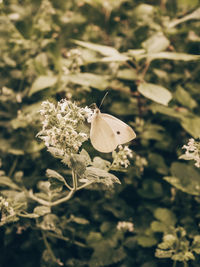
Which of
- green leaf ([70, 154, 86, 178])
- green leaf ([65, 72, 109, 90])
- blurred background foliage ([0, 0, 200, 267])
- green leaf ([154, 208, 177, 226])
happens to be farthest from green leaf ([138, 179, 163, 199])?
green leaf ([70, 154, 86, 178])

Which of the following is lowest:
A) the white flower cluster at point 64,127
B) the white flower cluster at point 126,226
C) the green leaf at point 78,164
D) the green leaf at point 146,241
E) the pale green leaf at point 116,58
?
the white flower cluster at point 126,226

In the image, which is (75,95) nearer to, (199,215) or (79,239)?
(79,239)

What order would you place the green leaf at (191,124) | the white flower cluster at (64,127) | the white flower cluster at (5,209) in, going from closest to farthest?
the white flower cluster at (64,127)
the white flower cluster at (5,209)
the green leaf at (191,124)

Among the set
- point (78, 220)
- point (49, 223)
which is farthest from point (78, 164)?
point (78, 220)

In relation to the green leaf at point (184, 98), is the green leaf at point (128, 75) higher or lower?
higher

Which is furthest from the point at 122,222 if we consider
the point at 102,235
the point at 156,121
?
the point at 156,121

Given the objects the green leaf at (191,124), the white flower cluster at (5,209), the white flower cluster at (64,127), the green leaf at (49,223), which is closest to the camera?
the white flower cluster at (64,127)

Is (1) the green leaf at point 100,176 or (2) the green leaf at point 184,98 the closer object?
(1) the green leaf at point 100,176

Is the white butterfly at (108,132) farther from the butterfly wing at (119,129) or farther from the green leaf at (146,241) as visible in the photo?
the green leaf at (146,241)

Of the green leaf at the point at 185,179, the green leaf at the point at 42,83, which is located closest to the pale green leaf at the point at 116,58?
the green leaf at the point at 42,83
